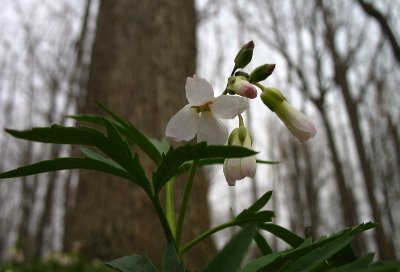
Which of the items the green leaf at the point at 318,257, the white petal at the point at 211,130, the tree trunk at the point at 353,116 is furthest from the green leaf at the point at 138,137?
the tree trunk at the point at 353,116

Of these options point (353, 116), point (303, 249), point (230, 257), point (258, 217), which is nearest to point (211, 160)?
point (258, 217)

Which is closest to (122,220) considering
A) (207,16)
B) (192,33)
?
(192,33)

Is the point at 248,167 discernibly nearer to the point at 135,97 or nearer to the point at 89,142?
the point at 89,142

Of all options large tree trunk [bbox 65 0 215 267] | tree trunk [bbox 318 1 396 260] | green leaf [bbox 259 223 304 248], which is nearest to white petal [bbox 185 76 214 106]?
green leaf [bbox 259 223 304 248]

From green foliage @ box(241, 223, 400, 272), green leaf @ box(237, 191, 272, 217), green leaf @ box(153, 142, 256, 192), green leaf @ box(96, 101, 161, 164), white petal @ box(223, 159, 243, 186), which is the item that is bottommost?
green foliage @ box(241, 223, 400, 272)

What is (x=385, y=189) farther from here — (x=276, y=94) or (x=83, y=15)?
(x=276, y=94)

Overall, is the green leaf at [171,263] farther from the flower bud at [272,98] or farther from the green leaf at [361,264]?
the flower bud at [272,98]

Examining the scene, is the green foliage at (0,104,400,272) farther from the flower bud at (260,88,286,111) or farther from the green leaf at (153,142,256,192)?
the flower bud at (260,88,286,111)
